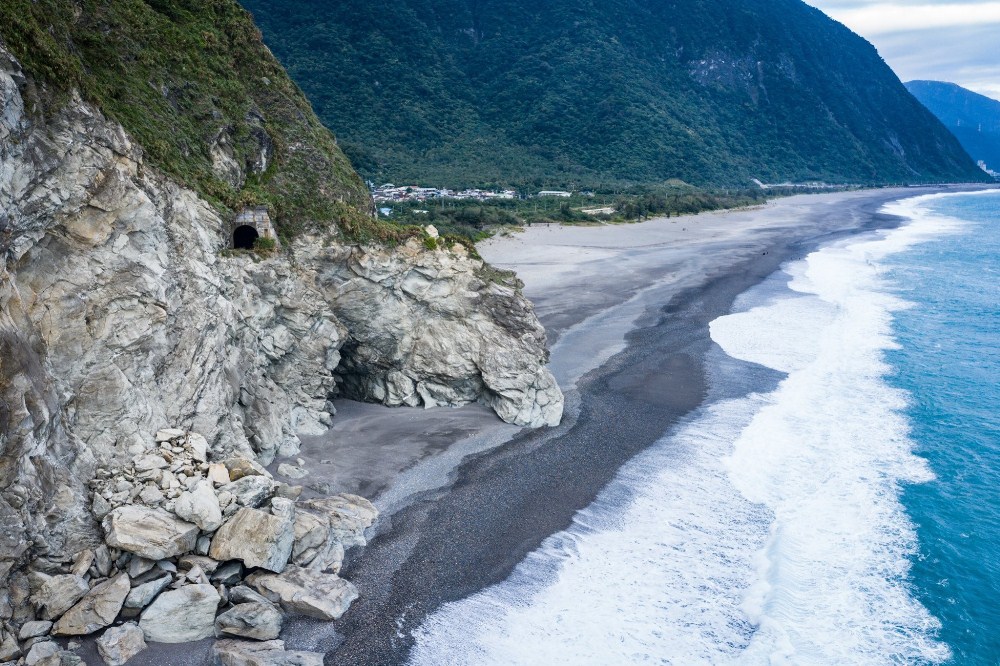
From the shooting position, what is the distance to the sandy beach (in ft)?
46.9

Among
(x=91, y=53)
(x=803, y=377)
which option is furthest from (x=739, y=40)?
(x=91, y=53)

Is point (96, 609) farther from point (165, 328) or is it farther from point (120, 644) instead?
point (165, 328)

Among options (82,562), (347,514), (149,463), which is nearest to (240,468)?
(149,463)

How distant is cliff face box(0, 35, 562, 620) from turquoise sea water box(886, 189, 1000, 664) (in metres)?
11.1

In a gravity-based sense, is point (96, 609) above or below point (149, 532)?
below

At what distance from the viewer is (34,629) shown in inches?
453

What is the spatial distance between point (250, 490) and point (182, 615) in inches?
103

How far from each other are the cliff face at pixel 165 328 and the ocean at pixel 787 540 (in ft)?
20.0

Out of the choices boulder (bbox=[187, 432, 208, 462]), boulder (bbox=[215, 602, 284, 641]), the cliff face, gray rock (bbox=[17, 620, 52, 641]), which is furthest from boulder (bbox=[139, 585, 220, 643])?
boulder (bbox=[187, 432, 208, 462])

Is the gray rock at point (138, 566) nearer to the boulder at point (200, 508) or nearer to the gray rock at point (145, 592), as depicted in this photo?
the gray rock at point (145, 592)

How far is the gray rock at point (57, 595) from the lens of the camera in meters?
11.8

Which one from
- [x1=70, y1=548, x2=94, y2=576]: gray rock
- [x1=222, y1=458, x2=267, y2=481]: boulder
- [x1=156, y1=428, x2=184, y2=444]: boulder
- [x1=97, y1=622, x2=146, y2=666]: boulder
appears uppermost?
[x1=156, y1=428, x2=184, y2=444]: boulder

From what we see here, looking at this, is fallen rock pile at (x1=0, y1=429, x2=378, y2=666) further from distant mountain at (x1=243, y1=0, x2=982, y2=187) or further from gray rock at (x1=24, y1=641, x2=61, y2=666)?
distant mountain at (x1=243, y1=0, x2=982, y2=187)

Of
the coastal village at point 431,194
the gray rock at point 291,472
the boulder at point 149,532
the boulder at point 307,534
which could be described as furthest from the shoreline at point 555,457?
the coastal village at point 431,194
